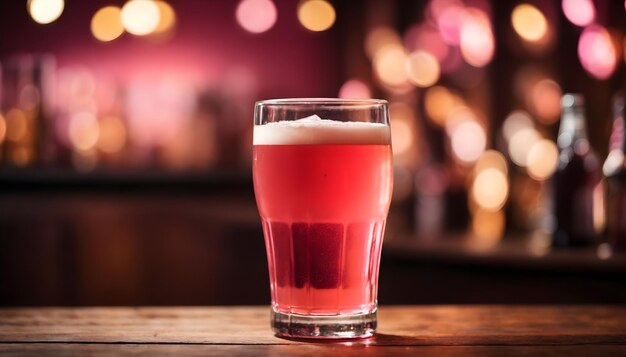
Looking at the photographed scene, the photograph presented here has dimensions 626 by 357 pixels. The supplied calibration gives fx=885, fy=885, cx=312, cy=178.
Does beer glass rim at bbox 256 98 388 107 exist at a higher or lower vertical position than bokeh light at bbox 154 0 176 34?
lower

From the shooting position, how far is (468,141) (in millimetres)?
5129

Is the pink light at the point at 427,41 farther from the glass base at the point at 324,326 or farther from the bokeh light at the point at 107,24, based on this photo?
the glass base at the point at 324,326

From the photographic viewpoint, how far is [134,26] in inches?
232

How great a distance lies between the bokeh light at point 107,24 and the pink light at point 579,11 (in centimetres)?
303

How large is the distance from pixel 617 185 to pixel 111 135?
4.08 m

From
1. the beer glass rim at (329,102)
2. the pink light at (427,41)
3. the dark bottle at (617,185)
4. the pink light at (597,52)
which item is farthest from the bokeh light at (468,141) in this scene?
the beer glass rim at (329,102)

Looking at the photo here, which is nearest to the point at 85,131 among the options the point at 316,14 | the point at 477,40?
the point at 316,14

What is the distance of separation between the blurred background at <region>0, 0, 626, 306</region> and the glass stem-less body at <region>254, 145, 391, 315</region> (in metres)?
1.33

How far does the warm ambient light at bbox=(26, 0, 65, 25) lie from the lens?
5.46 m

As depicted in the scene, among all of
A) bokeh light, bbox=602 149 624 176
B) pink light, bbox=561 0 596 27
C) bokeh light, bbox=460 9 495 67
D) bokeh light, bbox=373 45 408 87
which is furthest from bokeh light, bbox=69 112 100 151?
bokeh light, bbox=602 149 624 176

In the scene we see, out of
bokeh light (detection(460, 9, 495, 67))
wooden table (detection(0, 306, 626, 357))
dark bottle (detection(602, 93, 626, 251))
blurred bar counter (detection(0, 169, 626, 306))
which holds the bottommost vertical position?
blurred bar counter (detection(0, 169, 626, 306))

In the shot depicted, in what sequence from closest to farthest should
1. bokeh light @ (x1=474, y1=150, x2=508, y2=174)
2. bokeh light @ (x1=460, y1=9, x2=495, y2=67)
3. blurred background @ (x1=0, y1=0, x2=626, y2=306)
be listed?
blurred background @ (x1=0, y1=0, x2=626, y2=306), bokeh light @ (x1=474, y1=150, x2=508, y2=174), bokeh light @ (x1=460, y1=9, x2=495, y2=67)

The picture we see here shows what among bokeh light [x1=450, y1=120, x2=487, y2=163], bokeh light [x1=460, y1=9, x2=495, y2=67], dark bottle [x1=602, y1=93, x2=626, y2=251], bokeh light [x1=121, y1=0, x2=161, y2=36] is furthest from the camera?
bokeh light [x1=121, y1=0, x2=161, y2=36]

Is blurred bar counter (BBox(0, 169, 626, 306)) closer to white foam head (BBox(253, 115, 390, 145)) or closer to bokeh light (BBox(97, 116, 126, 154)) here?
bokeh light (BBox(97, 116, 126, 154))
